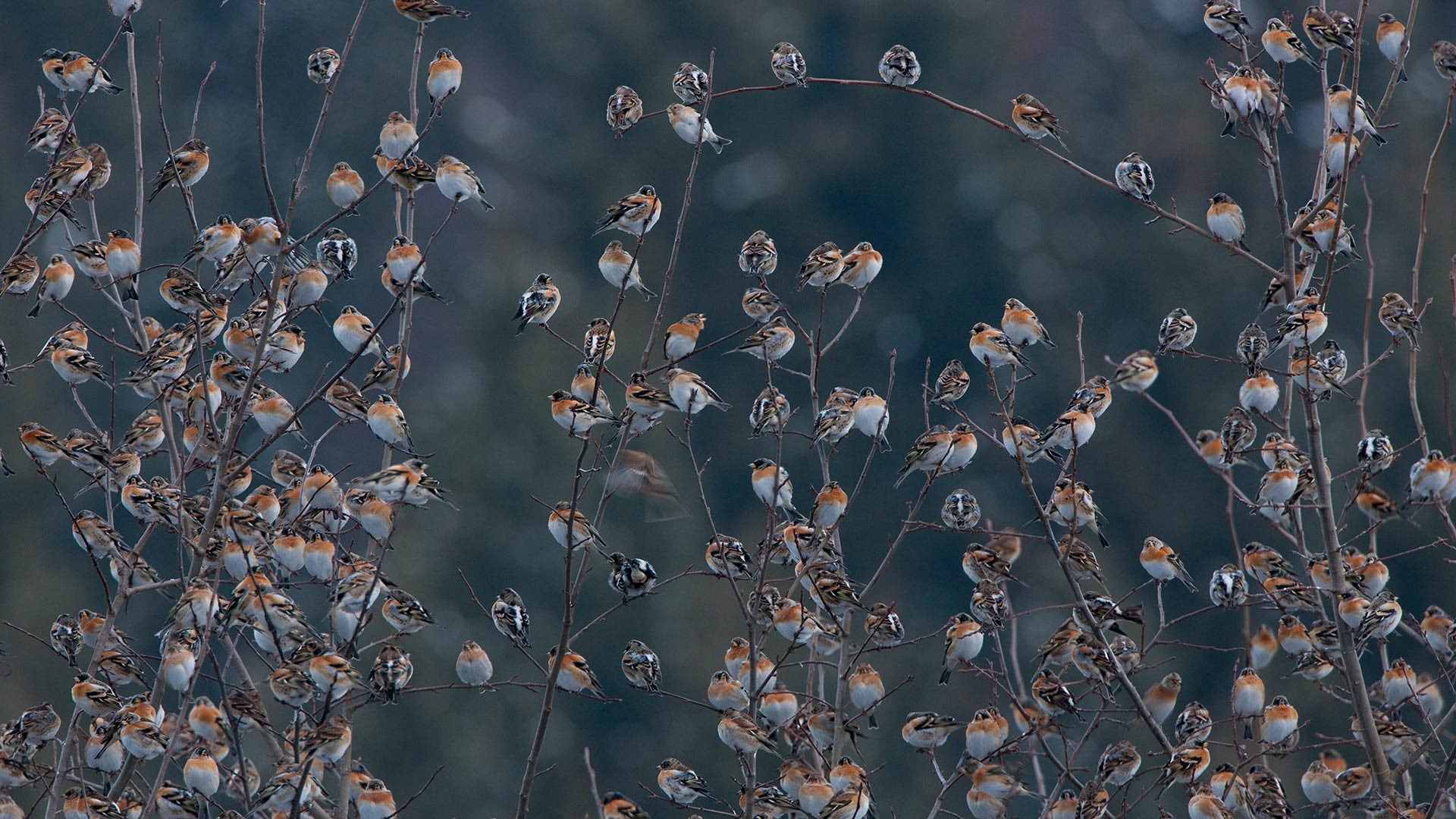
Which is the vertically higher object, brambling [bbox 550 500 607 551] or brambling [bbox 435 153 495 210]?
brambling [bbox 435 153 495 210]

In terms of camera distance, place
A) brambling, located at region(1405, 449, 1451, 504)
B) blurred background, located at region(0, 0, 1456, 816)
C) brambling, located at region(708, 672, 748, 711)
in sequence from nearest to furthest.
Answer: brambling, located at region(1405, 449, 1451, 504), brambling, located at region(708, 672, 748, 711), blurred background, located at region(0, 0, 1456, 816)

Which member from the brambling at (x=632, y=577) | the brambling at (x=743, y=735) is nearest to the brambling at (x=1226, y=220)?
the brambling at (x=632, y=577)

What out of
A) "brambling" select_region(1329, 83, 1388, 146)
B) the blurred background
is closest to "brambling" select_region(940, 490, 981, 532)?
"brambling" select_region(1329, 83, 1388, 146)

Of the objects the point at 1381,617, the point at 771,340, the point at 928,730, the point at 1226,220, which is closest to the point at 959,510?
the point at 928,730

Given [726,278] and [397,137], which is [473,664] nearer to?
[397,137]

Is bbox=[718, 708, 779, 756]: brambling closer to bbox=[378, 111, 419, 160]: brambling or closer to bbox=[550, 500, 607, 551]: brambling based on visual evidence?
bbox=[550, 500, 607, 551]: brambling

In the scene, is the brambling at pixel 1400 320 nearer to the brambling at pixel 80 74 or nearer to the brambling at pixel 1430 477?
the brambling at pixel 1430 477
